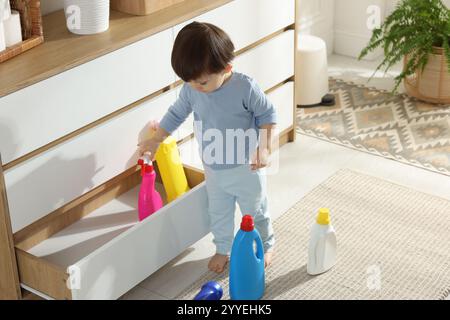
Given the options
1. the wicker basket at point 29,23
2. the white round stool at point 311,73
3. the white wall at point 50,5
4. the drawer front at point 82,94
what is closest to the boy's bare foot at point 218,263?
the drawer front at point 82,94

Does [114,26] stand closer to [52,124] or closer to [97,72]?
[97,72]

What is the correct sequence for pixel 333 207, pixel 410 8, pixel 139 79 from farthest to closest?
pixel 410 8, pixel 333 207, pixel 139 79

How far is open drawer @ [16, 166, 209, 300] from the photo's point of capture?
1.95m

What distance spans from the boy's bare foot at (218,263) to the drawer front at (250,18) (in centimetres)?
72

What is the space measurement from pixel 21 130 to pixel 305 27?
203 centimetres

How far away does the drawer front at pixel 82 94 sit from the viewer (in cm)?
197

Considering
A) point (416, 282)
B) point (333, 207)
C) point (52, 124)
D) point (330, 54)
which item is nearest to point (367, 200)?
point (333, 207)

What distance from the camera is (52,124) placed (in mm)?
2070

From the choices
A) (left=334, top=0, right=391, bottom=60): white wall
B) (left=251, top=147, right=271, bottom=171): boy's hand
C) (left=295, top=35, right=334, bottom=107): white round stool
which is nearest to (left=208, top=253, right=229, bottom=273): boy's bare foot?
(left=251, top=147, right=271, bottom=171): boy's hand

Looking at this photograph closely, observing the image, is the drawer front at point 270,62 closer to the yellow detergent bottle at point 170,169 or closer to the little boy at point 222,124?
the yellow detergent bottle at point 170,169

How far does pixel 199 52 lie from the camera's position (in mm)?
1950

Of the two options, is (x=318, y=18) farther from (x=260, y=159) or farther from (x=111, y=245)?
(x=111, y=245)

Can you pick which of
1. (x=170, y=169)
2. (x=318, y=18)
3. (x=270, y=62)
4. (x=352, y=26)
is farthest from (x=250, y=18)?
(x=352, y=26)

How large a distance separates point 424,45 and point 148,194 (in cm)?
153
